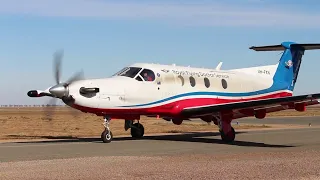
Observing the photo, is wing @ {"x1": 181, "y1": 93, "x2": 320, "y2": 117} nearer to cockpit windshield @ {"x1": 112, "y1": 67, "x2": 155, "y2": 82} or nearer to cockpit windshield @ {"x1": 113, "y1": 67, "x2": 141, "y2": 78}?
cockpit windshield @ {"x1": 112, "y1": 67, "x2": 155, "y2": 82}

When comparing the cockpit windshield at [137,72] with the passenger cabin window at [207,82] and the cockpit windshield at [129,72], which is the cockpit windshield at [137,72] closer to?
the cockpit windshield at [129,72]

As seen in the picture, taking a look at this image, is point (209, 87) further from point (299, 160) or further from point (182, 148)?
point (299, 160)

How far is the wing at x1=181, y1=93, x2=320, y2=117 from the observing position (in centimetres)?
2194

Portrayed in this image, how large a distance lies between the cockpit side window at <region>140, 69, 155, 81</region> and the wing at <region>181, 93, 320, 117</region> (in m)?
2.33

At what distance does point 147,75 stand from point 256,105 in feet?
17.4

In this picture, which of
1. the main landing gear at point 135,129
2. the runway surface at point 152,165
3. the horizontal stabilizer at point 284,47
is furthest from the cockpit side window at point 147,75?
the horizontal stabilizer at point 284,47

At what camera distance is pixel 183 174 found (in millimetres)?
12148

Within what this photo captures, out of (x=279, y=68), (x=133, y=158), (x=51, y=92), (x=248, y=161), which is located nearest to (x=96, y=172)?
(x=133, y=158)

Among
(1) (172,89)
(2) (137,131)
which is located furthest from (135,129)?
(1) (172,89)

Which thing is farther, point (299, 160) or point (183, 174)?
point (299, 160)

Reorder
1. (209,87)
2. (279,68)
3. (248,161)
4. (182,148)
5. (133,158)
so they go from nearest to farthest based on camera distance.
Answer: (248,161) → (133,158) → (182,148) → (209,87) → (279,68)

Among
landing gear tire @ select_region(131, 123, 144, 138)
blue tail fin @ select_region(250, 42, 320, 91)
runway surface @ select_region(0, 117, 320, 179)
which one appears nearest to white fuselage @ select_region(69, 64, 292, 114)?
blue tail fin @ select_region(250, 42, 320, 91)

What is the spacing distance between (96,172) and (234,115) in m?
13.5

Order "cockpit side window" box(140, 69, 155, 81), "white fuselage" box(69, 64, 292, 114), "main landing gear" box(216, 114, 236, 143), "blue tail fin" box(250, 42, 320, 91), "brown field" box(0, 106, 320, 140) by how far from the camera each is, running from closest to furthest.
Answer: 1. "white fuselage" box(69, 64, 292, 114)
2. "cockpit side window" box(140, 69, 155, 81)
3. "main landing gear" box(216, 114, 236, 143)
4. "blue tail fin" box(250, 42, 320, 91)
5. "brown field" box(0, 106, 320, 140)
